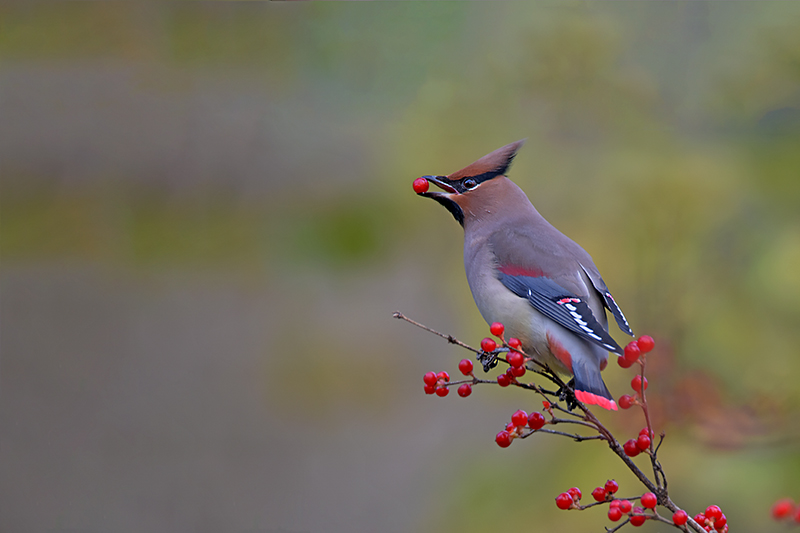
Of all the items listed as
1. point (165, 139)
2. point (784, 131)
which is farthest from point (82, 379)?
point (784, 131)

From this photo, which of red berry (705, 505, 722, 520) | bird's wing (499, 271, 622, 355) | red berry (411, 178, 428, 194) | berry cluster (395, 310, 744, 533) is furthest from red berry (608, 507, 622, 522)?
red berry (411, 178, 428, 194)

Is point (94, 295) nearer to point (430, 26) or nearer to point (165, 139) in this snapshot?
point (165, 139)

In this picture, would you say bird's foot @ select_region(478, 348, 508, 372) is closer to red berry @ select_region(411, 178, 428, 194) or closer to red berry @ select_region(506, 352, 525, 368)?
red berry @ select_region(506, 352, 525, 368)

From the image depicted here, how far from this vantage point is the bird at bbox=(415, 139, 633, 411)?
125 centimetres

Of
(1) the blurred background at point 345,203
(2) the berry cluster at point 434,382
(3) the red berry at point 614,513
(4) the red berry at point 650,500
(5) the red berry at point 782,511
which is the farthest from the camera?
(1) the blurred background at point 345,203

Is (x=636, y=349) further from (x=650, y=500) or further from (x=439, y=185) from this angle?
(x=439, y=185)

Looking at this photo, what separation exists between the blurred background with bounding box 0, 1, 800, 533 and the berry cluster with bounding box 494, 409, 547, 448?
1383mm

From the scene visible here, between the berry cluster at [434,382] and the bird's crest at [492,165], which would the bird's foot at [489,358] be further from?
the bird's crest at [492,165]

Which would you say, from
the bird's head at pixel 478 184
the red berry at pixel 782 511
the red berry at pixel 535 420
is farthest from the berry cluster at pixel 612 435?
the red berry at pixel 782 511

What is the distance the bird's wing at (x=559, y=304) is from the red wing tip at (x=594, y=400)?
8 cm

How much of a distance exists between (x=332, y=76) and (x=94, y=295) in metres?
1.74

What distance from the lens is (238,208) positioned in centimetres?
407

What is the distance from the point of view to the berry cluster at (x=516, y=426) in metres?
1.05

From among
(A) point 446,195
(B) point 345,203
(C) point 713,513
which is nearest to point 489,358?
(A) point 446,195
